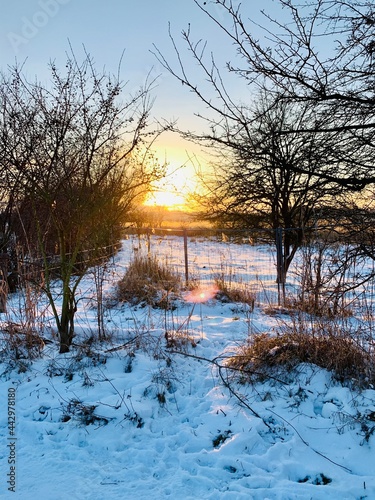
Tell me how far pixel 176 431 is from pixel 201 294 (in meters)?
4.64

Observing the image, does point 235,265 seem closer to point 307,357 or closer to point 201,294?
point 201,294

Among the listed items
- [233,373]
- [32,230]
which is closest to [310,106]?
[233,373]

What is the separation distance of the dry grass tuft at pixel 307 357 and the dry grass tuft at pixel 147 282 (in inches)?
114

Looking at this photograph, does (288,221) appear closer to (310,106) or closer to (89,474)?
(310,106)

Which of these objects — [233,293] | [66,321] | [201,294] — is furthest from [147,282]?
[66,321]

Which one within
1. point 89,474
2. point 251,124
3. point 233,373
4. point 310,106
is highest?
point 310,106

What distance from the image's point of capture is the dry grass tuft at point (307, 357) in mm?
3326

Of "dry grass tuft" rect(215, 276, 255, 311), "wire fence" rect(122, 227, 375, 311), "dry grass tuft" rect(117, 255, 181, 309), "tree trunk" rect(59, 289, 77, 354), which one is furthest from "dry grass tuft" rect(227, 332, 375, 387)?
"dry grass tuft" rect(215, 276, 255, 311)

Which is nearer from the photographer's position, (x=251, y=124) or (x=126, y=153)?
(x=251, y=124)

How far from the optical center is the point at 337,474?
240 cm

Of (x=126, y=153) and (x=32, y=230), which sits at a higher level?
(x=126, y=153)

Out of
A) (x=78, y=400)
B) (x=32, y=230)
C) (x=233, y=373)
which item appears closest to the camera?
(x=78, y=400)

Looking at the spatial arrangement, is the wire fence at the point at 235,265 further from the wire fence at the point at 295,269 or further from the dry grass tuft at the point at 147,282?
the dry grass tuft at the point at 147,282

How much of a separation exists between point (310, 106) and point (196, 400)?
2710 mm
